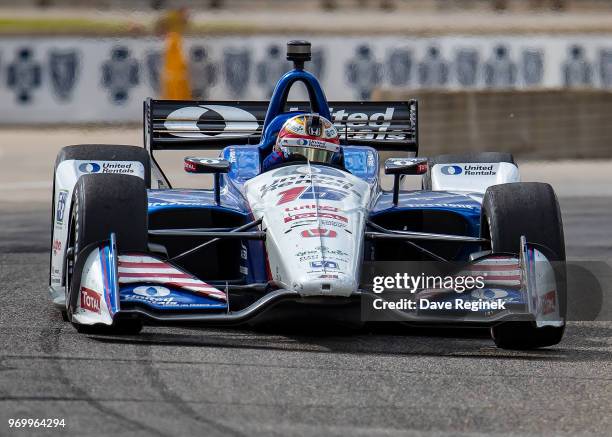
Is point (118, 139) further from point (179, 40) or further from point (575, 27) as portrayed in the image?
point (575, 27)

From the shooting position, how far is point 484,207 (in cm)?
852

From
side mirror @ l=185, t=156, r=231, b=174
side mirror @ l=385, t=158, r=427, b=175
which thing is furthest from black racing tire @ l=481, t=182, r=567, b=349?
side mirror @ l=185, t=156, r=231, b=174

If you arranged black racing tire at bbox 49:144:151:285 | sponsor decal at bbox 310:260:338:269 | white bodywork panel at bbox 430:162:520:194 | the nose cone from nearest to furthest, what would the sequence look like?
the nose cone → sponsor decal at bbox 310:260:338:269 → black racing tire at bbox 49:144:151:285 → white bodywork panel at bbox 430:162:520:194

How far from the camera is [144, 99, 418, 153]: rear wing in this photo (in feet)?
35.4

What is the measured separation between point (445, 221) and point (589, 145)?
449 inches

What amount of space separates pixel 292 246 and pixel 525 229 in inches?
51.3

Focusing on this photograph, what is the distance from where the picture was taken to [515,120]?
19984 millimetres

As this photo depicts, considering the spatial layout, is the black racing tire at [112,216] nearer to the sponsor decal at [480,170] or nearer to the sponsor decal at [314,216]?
the sponsor decal at [314,216]

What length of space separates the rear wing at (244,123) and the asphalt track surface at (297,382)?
2.23m

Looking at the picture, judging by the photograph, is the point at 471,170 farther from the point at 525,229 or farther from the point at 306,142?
the point at 525,229

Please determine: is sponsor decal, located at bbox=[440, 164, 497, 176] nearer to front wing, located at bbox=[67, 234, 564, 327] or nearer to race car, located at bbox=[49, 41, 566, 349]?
race car, located at bbox=[49, 41, 566, 349]

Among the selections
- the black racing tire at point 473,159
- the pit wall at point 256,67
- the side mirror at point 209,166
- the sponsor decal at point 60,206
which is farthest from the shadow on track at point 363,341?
the pit wall at point 256,67

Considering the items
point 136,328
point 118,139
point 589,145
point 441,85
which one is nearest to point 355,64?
point 441,85

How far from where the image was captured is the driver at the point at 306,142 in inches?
364
